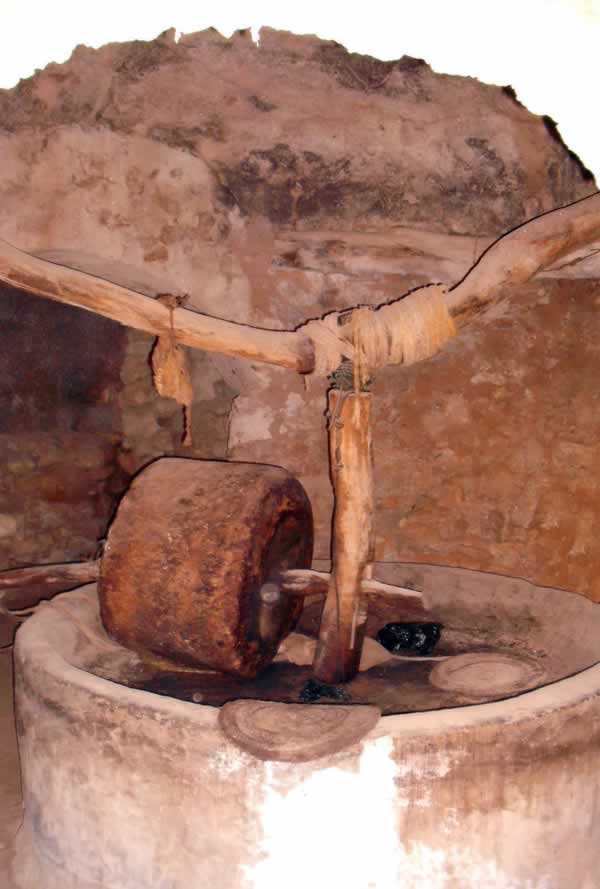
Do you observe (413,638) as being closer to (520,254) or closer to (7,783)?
(520,254)

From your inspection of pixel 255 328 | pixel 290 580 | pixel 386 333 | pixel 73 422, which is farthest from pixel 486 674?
pixel 73 422

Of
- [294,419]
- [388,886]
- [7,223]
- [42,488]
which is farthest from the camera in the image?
[42,488]

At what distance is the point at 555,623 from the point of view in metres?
3.56

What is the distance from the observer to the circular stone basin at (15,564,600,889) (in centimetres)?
229

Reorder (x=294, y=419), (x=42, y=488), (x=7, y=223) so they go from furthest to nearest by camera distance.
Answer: (x=42, y=488)
(x=294, y=419)
(x=7, y=223)

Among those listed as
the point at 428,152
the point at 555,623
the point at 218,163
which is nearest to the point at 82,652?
the point at 555,623

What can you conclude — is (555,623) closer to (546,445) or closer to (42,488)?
(546,445)

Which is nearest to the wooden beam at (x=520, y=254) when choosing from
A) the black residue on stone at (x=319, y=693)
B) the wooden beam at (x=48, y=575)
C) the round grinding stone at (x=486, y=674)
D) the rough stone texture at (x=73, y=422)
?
the round grinding stone at (x=486, y=674)

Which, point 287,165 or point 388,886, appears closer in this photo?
point 388,886

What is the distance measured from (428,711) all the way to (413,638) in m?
1.24

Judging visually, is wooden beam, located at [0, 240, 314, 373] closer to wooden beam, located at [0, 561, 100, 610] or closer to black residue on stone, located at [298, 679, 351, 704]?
wooden beam, located at [0, 561, 100, 610]

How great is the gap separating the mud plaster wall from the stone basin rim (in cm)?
223

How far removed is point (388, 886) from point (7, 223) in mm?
3240

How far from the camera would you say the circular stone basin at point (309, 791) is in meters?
2.29
